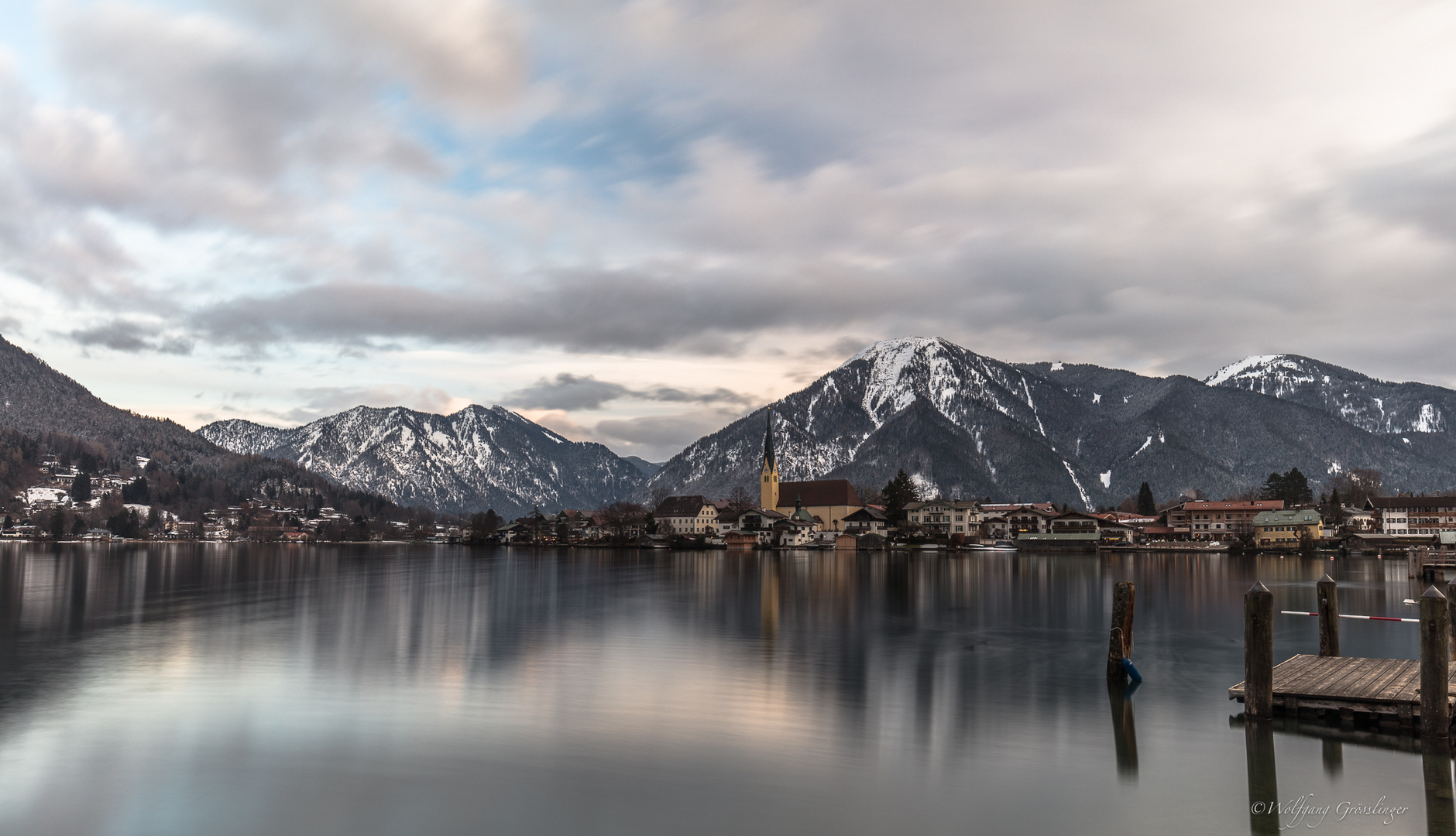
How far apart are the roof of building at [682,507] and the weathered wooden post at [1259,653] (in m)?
159

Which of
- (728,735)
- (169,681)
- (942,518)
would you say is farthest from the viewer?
(942,518)

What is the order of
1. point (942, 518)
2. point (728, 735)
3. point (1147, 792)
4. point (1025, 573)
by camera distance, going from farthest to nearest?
1. point (942, 518)
2. point (1025, 573)
3. point (728, 735)
4. point (1147, 792)

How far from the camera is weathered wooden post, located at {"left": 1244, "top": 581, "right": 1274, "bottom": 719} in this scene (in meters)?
20.2

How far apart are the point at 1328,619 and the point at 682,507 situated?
6255 inches

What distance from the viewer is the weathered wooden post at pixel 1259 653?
20.2m

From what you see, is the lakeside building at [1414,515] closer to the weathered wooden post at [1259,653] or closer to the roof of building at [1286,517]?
the roof of building at [1286,517]

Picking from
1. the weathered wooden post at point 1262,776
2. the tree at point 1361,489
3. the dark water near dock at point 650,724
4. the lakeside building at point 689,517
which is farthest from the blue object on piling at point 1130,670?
the tree at point 1361,489

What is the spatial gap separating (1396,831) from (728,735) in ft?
43.7

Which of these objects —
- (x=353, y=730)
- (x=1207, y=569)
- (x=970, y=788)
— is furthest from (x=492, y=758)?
(x=1207, y=569)

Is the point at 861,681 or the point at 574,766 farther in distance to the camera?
the point at 861,681

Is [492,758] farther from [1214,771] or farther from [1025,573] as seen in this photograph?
[1025,573]

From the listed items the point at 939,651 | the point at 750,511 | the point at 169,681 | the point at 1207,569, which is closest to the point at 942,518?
the point at 750,511

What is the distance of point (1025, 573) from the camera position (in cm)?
8644

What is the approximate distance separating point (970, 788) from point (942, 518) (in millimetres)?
155872
